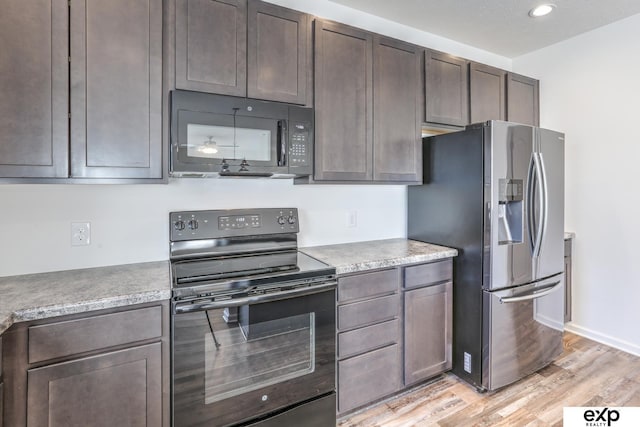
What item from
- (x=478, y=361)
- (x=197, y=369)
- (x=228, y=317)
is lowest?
(x=478, y=361)

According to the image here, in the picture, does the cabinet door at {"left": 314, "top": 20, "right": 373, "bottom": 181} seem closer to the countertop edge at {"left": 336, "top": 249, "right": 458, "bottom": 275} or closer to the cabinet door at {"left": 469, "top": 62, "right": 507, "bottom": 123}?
the countertop edge at {"left": 336, "top": 249, "right": 458, "bottom": 275}

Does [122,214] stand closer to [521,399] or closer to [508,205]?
[508,205]

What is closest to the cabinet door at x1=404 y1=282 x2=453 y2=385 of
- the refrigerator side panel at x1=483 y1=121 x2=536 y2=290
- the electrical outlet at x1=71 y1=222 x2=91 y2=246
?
the refrigerator side panel at x1=483 y1=121 x2=536 y2=290

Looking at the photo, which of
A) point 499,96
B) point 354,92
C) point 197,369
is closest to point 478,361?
point 197,369

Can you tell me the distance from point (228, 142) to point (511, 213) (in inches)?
73.4

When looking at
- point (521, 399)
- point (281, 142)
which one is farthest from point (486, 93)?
point (521, 399)

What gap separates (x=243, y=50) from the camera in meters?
1.86

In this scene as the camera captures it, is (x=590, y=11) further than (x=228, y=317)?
Yes

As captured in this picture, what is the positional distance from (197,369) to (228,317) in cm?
26

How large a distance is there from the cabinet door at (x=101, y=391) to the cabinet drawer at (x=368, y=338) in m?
0.93

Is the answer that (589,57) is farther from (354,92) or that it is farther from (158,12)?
(158,12)

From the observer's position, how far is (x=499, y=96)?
291 cm

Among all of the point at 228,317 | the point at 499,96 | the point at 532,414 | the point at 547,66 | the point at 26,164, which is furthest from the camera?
the point at 547,66

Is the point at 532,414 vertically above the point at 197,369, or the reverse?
the point at 197,369
